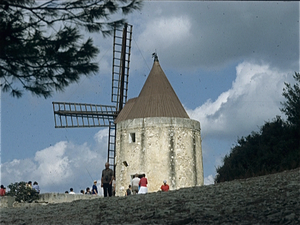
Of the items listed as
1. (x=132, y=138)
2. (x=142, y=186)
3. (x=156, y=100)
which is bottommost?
(x=142, y=186)

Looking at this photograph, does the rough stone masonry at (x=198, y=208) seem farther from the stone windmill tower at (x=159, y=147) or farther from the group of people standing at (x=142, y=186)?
the stone windmill tower at (x=159, y=147)

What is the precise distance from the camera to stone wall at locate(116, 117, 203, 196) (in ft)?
75.0

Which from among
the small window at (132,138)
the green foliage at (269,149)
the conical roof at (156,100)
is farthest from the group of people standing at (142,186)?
the conical roof at (156,100)

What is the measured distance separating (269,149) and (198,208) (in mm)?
10147

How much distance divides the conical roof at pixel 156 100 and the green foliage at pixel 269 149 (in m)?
3.92

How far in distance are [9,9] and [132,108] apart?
15.5 m

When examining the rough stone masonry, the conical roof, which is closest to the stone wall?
the conical roof

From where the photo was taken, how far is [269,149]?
64.5ft

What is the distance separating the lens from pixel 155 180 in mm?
22703

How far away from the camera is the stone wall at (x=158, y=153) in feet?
75.0

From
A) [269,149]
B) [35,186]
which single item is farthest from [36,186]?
[269,149]

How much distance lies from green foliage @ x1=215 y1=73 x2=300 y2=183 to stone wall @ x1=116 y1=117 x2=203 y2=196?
7.95 ft

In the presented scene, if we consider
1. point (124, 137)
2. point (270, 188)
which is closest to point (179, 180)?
point (124, 137)

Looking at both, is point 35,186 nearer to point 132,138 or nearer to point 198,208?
point 132,138
